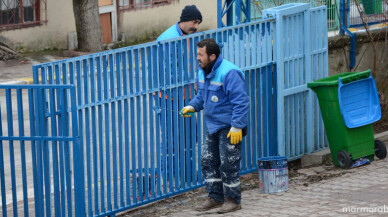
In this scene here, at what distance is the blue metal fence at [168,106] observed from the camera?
7.54 metres

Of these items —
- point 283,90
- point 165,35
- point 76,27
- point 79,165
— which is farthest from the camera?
point 76,27

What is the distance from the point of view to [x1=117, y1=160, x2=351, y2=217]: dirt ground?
8461 millimetres

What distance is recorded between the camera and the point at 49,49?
2206cm

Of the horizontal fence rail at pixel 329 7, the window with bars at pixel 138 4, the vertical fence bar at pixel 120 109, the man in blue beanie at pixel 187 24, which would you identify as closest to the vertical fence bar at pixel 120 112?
the vertical fence bar at pixel 120 109

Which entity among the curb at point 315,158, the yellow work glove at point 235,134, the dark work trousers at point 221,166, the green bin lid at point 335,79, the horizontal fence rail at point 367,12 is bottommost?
the curb at point 315,158

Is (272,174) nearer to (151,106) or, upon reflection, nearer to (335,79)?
(151,106)

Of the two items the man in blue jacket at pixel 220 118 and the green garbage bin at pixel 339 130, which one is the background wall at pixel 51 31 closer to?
the green garbage bin at pixel 339 130

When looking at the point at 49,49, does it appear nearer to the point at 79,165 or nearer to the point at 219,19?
the point at 219,19

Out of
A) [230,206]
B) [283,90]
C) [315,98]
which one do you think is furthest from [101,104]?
[315,98]

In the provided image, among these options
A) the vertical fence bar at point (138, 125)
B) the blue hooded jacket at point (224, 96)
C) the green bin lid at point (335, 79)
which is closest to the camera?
the blue hooded jacket at point (224, 96)

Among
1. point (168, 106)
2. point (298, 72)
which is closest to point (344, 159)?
point (298, 72)

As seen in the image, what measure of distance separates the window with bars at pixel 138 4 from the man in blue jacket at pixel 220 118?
16.4 metres

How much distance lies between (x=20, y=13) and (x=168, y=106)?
13868 millimetres

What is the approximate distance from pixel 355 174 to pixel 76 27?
13.4 meters
